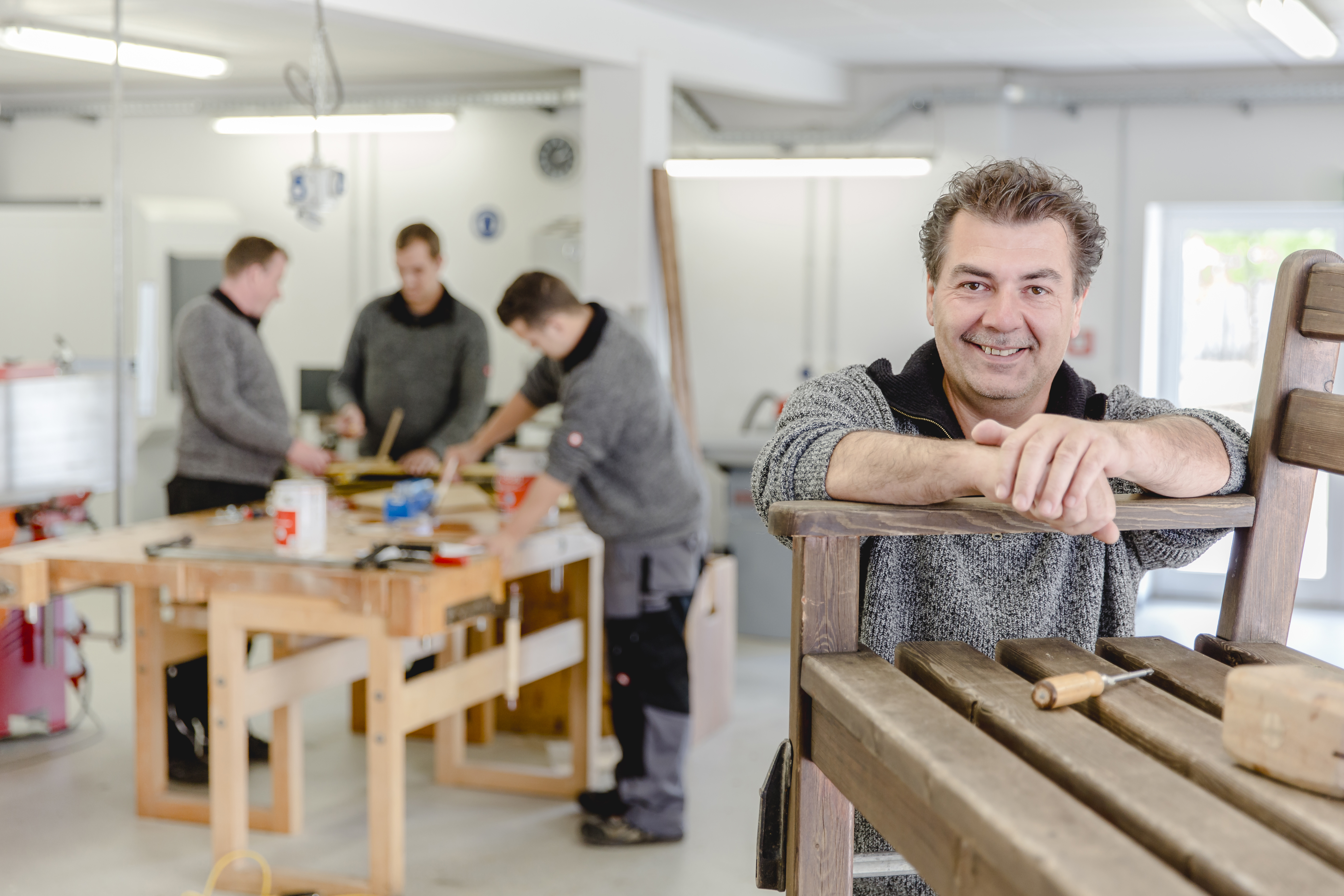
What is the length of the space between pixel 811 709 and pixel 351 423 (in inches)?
136

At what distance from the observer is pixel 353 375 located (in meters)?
A: 4.54

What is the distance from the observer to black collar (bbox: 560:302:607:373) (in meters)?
3.32

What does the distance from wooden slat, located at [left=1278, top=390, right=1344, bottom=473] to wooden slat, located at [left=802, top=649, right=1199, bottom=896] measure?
504 millimetres

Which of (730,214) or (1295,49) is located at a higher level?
(1295,49)

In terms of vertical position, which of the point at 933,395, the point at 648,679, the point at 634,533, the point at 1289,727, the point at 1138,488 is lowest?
the point at 648,679

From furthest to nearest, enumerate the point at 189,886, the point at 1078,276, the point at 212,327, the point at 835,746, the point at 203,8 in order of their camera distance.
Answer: the point at 203,8 → the point at 212,327 → the point at 189,886 → the point at 1078,276 → the point at 835,746

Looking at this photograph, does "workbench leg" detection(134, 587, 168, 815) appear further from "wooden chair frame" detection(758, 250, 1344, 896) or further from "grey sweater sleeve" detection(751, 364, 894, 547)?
"wooden chair frame" detection(758, 250, 1344, 896)

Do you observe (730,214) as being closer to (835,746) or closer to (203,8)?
(203,8)

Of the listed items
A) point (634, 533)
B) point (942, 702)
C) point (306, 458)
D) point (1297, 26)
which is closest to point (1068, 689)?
point (942, 702)

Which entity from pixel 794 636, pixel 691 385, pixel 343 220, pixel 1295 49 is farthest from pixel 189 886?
pixel 1295 49

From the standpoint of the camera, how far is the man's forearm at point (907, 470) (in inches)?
46.4

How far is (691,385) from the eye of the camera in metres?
7.00

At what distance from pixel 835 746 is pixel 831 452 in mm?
327

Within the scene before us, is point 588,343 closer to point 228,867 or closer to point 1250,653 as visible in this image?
point 228,867
